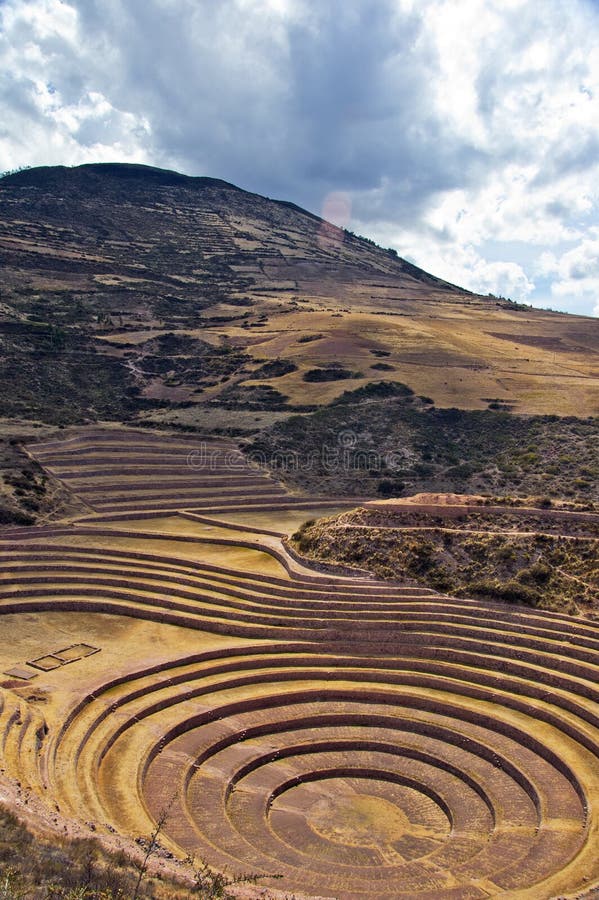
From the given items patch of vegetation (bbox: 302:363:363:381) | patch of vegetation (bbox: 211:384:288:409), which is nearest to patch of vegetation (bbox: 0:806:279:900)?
patch of vegetation (bbox: 211:384:288:409)

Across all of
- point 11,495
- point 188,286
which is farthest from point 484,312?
point 11,495

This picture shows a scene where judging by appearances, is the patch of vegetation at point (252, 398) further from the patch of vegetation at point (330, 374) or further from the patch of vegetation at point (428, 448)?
the patch of vegetation at point (428, 448)

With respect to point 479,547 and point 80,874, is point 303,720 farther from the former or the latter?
point 80,874

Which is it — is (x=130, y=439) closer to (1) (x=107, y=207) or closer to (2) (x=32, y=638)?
(2) (x=32, y=638)

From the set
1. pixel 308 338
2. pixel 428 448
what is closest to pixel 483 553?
pixel 428 448

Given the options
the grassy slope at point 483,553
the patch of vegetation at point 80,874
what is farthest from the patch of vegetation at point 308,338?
the patch of vegetation at point 80,874

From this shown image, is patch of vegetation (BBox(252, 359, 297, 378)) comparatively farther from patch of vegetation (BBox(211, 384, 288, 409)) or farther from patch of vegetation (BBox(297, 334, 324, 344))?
patch of vegetation (BBox(297, 334, 324, 344))
